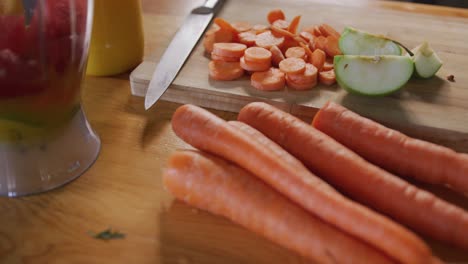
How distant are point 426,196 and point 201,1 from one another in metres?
1.19

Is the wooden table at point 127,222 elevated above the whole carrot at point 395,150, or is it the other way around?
the whole carrot at point 395,150

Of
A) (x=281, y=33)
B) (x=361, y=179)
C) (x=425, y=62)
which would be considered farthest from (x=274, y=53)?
(x=361, y=179)

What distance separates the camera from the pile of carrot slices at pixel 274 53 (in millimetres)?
1225

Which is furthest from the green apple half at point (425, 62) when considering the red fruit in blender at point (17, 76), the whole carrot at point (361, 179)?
the red fruit in blender at point (17, 76)

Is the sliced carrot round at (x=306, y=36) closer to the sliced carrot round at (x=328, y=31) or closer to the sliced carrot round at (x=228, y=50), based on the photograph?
the sliced carrot round at (x=328, y=31)

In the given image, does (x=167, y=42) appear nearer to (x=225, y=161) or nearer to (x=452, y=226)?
(x=225, y=161)

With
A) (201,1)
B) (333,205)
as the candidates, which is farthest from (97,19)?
(333,205)

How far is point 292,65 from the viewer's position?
1.24 meters

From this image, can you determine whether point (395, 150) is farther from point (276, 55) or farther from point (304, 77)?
point (276, 55)

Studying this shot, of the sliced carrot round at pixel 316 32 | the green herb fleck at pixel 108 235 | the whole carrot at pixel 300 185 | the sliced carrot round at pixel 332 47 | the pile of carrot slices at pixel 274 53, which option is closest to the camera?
the whole carrot at pixel 300 185

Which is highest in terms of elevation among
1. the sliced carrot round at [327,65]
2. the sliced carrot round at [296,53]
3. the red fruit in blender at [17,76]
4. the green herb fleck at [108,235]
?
the red fruit in blender at [17,76]

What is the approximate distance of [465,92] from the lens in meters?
1.23

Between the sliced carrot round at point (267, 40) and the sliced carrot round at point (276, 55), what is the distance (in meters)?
0.02

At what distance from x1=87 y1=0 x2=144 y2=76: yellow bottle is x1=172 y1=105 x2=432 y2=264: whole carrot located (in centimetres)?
41
